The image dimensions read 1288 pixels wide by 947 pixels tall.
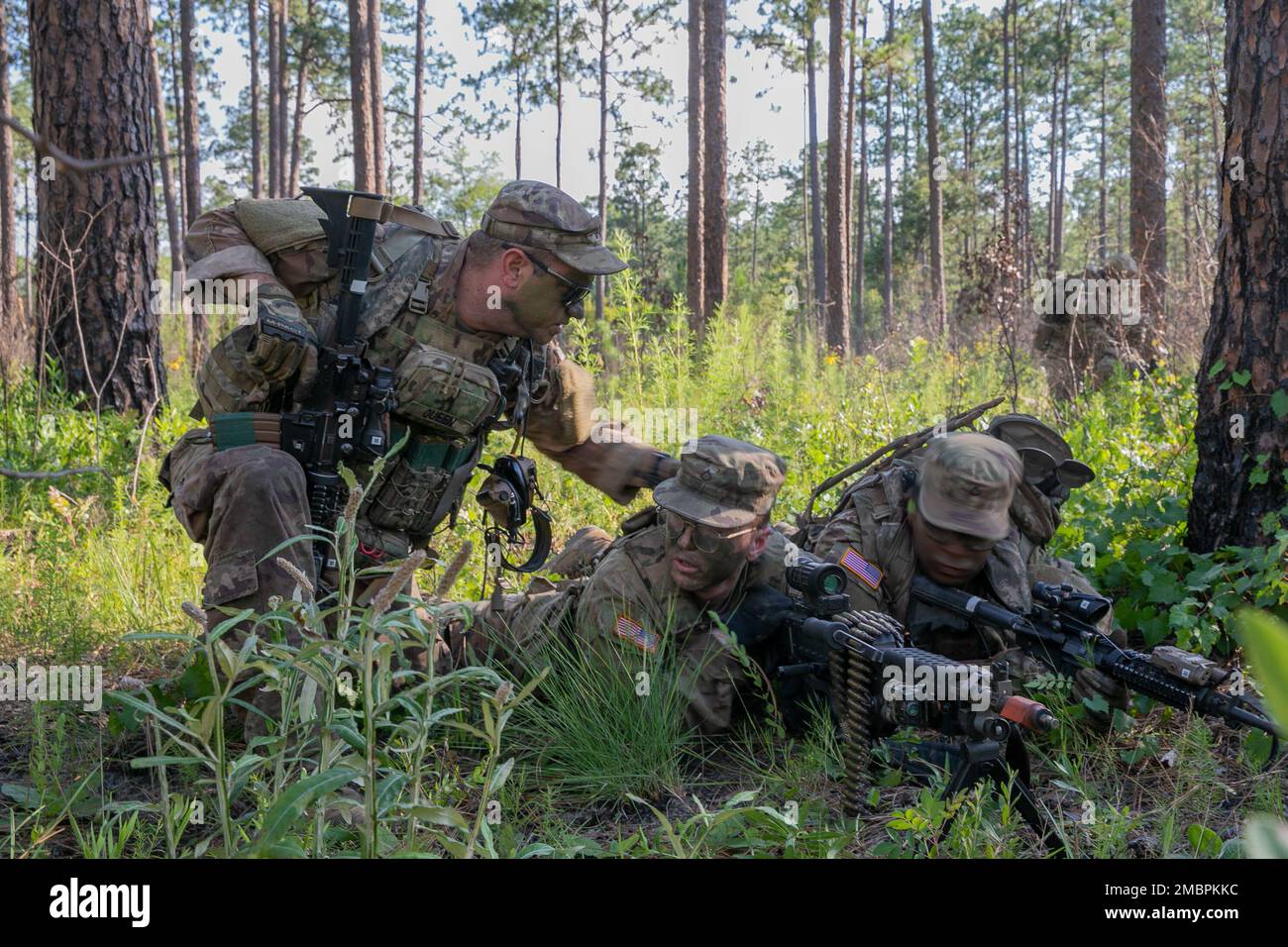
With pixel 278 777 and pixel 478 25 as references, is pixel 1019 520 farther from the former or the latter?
pixel 478 25

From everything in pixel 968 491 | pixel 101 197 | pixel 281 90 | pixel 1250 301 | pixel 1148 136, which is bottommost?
pixel 968 491

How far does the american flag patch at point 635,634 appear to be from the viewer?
3363mm

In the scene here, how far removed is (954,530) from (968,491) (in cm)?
13

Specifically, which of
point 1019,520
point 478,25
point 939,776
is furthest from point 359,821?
point 478,25

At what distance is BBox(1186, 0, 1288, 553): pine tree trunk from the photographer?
→ 365 centimetres

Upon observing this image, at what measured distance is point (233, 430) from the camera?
3449 millimetres

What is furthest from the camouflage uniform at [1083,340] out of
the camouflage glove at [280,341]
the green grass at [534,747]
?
the camouflage glove at [280,341]

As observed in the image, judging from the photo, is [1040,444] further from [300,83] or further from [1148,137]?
[300,83]

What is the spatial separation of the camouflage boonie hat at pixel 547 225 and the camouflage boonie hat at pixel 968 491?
1.27 m

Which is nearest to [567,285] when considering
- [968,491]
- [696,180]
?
[968,491]

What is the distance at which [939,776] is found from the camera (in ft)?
→ 8.46

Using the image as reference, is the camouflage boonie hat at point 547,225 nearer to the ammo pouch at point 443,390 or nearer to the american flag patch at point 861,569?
the ammo pouch at point 443,390

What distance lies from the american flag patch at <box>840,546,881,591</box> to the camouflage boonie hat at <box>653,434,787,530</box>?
0.30m
